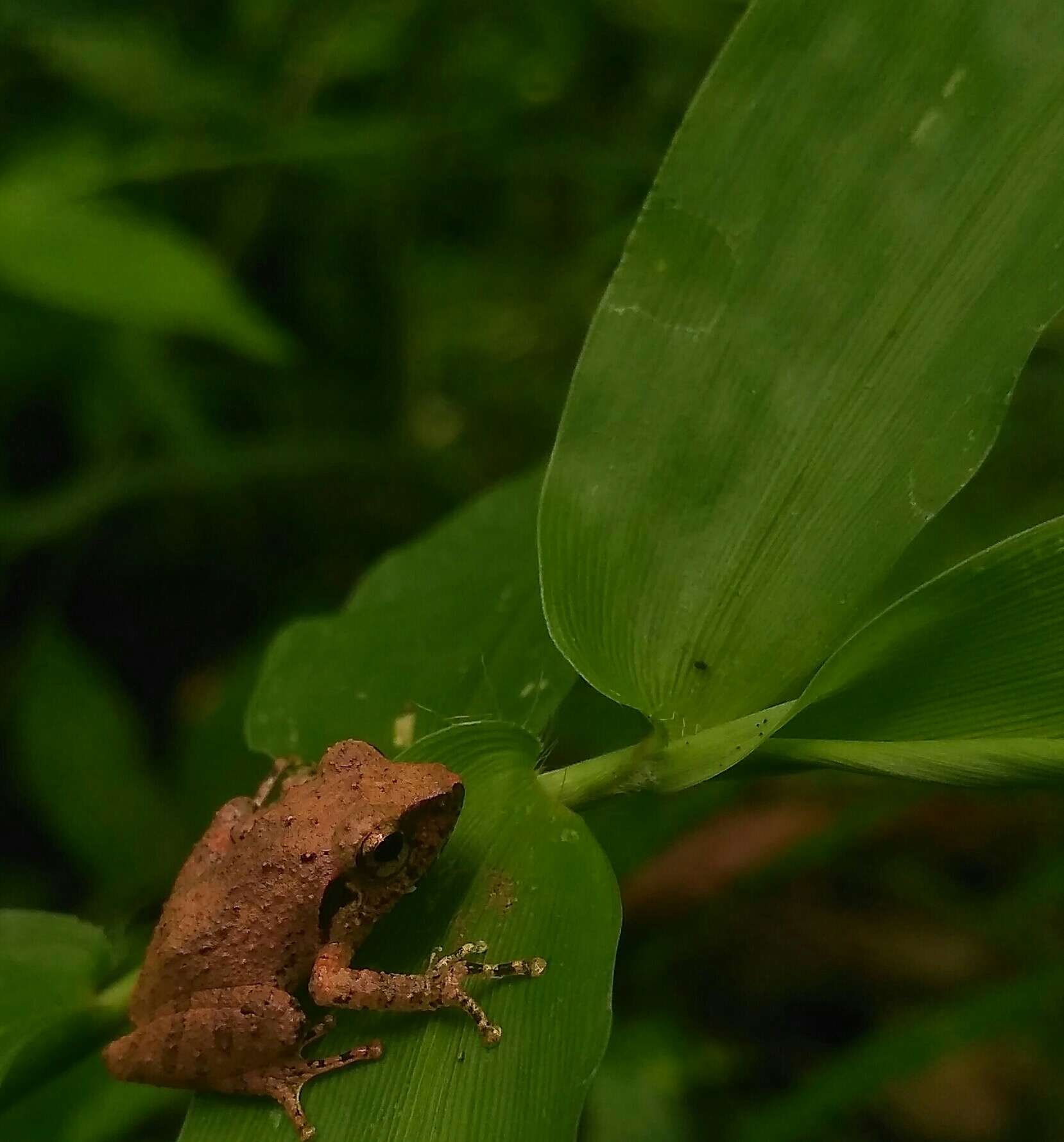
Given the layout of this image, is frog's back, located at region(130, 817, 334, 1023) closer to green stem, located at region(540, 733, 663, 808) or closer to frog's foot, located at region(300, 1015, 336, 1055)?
frog's foot, located at region(300, 1015, 336, 1055)

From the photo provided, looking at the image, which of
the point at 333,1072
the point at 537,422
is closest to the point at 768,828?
the point at 537,422

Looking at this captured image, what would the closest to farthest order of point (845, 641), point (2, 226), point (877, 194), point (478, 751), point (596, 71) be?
point (845, 641) < point (877, 194) < point (478, 751) < point (2, 226) < point (596, 71)

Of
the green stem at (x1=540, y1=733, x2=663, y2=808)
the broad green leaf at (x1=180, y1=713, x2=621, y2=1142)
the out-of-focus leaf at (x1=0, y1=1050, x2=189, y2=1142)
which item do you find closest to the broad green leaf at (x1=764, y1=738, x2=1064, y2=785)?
the green stem at (x1=540, y1=733, x2=663, y2=808)

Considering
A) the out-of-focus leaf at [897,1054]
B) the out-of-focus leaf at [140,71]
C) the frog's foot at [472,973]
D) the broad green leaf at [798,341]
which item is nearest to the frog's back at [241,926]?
the frog's foot at [472,973]

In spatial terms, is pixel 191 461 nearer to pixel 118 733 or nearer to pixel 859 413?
pixel 118 733

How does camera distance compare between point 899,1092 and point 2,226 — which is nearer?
point 2,226

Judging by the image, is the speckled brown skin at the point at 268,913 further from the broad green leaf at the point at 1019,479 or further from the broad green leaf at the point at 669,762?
the broad green leaf at the point at 1019,479
